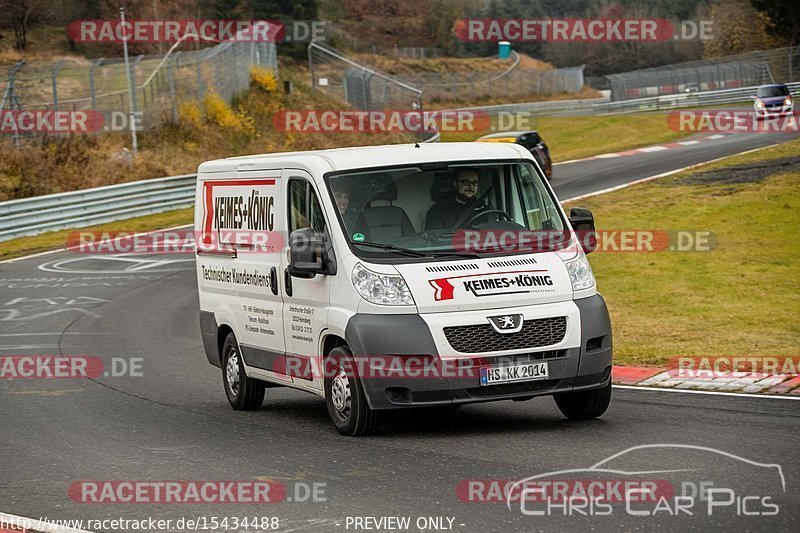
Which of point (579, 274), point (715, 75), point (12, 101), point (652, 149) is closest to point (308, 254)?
point (579, 274)

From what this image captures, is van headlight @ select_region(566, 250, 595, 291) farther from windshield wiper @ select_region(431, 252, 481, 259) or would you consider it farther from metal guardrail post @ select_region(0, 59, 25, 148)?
metal guardrail post @ select_region(0, 59, 25, 148)

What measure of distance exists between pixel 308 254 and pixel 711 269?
11.0 metres

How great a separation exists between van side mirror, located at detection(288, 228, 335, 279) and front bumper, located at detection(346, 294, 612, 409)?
605 millimetres

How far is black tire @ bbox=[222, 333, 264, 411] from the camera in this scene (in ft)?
37.1

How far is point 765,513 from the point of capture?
20.5ft

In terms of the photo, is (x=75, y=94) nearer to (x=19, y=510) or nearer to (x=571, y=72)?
(x=19, y=510)

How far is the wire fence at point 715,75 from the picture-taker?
6638cm

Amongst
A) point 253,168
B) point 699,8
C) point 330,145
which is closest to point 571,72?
point 699,8

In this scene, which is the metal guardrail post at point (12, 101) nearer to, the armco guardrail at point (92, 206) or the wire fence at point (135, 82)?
the wire fence at point (135, 82)

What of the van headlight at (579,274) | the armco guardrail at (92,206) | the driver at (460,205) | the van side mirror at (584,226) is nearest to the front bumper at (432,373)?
the van headlight at (579,274)

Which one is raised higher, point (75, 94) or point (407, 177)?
point (407, 177)

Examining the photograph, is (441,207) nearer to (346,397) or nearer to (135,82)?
(346,397)

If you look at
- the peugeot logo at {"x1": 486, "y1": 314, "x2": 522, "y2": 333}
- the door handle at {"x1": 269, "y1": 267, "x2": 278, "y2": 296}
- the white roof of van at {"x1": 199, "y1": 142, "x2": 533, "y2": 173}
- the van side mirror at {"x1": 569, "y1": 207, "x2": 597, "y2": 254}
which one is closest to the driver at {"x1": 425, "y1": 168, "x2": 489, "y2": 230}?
the white roof of van at {"x1": 199, "y1": 142, "x2": 533, "y2": 173}

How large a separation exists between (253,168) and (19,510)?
167 inches
